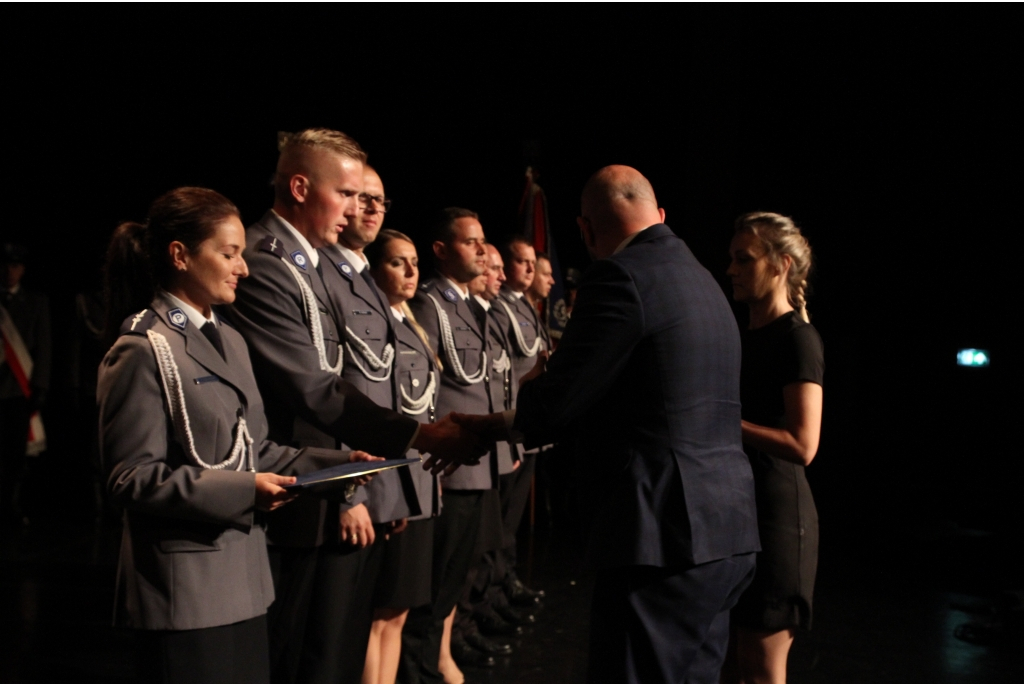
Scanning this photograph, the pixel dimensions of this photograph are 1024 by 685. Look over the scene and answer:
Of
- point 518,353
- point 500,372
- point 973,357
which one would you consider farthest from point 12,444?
point 973,357

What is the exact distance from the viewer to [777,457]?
89.4 inches

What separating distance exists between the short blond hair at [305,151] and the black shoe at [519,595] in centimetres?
246

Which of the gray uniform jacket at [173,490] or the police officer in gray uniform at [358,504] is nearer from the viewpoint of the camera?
the gray uniform jacket at [173,490]

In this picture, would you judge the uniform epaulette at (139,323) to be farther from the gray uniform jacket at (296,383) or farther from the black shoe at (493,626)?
the black shoe at (493,626)

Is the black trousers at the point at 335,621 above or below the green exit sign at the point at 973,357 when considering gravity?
below

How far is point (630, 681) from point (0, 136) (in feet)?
18.2

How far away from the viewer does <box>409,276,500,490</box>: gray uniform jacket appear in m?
3.38

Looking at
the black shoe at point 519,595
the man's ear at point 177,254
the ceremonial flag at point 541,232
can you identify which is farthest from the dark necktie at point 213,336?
the ceremonial flag at point 541,232

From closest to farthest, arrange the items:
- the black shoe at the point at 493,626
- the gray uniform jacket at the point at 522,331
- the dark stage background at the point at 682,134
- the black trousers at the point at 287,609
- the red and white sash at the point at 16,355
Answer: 1. the black trousers at the point at 287,609
2. the black shoe at the point at 493,626
3. the gray uniform jacket at the point at 522,331
4. the red and white sash at the point at 16,355
5. the dark stage background at the point at 682,134

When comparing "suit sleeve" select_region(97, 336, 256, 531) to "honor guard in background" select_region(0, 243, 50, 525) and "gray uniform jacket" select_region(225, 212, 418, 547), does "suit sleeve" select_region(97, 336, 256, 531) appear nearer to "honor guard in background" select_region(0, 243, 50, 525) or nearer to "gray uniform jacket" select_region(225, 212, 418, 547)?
"gray uniform jacket" select_region(225, 212, 418, 547)

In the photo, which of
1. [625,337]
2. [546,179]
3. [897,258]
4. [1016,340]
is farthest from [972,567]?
[625,337]

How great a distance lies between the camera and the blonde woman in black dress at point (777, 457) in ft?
7.37

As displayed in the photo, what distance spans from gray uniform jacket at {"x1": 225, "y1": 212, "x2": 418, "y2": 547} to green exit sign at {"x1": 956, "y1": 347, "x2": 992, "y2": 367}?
16.3 ft

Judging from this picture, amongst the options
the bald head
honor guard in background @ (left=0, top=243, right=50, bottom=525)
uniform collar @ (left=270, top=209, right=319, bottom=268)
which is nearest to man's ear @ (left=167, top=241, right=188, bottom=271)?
uniform collar @ (left=270, top=209, right=319, bottom=268)
